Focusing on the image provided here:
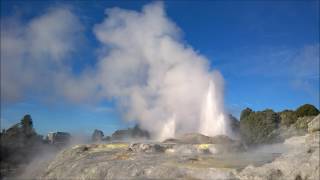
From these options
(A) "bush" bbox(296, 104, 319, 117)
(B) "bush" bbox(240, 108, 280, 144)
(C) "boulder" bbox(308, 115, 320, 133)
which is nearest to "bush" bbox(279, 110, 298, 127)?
(A) "bush" bbox(296, 104, 319, 117)

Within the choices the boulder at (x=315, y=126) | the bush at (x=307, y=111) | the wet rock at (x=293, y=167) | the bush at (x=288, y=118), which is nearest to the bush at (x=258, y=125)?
the bush at (x=288, y=118)

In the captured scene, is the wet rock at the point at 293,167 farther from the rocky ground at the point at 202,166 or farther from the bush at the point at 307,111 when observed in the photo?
the bush at the point at 307,111

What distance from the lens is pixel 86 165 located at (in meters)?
23.2

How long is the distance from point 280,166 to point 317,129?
3774mm

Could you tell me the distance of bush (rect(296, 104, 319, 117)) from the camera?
7109 centimetres

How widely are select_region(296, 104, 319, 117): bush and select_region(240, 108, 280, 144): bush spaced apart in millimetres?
4132

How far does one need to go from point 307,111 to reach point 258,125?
8.80 meters

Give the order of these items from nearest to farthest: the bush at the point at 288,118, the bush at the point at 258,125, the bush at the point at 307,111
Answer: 1. the bush at the point at 258,125
2. the bush at the point at 307,111
3. the bush at the point at 288,118

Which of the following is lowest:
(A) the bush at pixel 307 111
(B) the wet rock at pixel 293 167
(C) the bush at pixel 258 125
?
(B) the wet rock at pixel 293 167

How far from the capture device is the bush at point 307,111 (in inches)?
2799

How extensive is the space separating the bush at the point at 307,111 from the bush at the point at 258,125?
4132mm

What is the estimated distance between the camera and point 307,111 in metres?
71.8

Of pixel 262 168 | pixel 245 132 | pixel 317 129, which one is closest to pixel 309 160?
pixel 262 168

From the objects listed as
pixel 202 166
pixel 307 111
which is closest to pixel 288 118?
pixel 307 111
